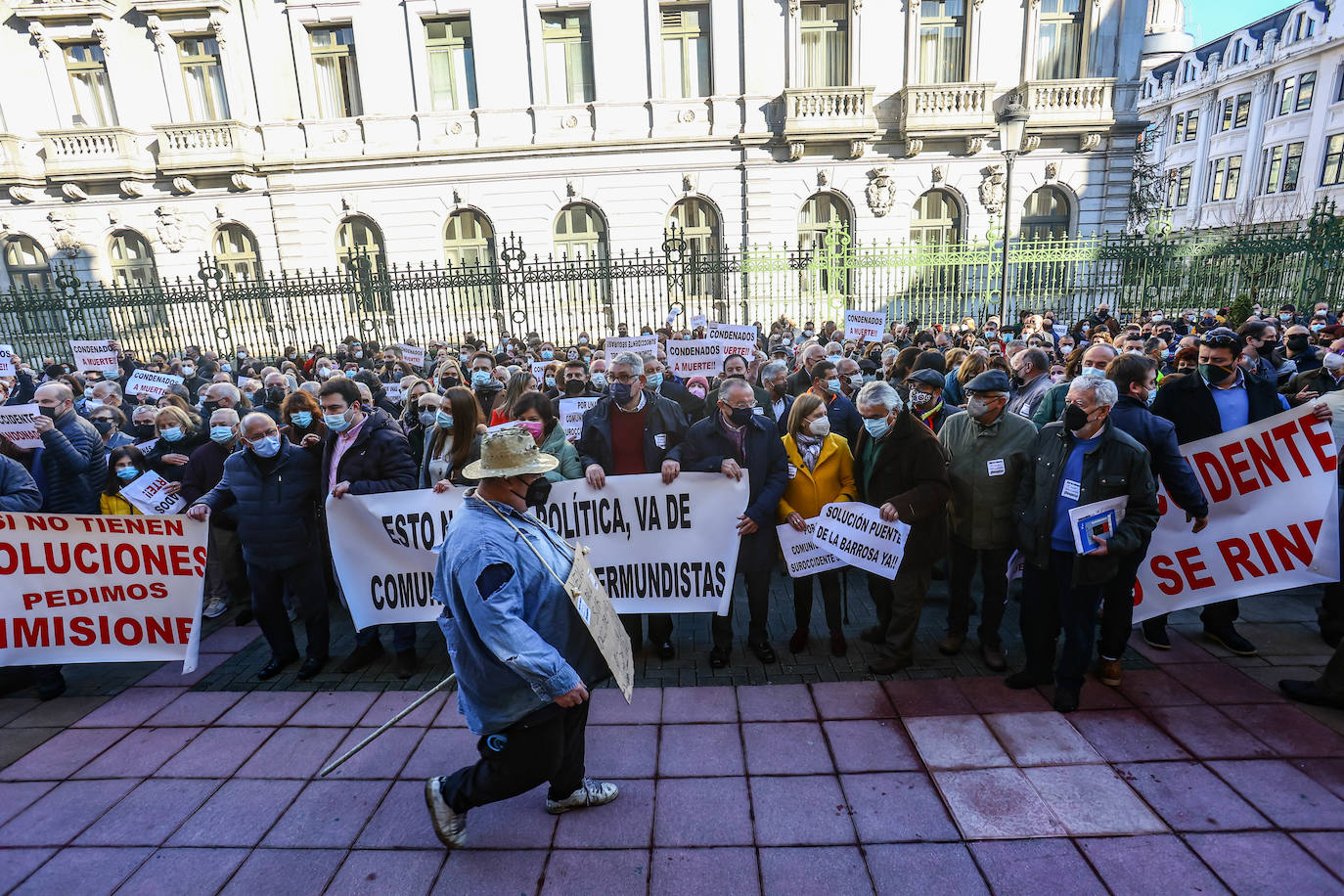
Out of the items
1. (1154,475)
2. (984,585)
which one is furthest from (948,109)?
(984,585)

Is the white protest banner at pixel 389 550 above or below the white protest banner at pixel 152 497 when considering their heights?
below

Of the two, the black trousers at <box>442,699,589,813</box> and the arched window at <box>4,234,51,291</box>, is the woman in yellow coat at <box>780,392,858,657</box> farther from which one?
the arched window at <box>4,234,51,291</box>

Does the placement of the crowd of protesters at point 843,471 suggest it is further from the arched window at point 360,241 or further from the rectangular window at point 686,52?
the rectangular window at point 686,52

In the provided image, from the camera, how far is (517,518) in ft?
9.61

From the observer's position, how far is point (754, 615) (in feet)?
16.1

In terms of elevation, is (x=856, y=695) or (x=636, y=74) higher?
(x=636, y=74)

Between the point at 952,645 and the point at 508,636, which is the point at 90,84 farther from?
the point at 952,645

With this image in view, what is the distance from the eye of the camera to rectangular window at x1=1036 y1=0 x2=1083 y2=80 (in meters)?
20.4

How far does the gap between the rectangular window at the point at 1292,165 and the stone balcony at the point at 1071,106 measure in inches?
1152

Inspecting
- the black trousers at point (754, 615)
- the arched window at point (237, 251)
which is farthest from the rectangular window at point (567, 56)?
the black trousers at point (754, 615)

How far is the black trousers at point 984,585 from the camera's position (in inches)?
179

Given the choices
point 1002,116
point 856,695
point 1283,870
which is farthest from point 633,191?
point 1283,870

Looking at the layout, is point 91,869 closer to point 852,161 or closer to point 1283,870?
point 1283,870

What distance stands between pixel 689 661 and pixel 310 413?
336 centimetres
